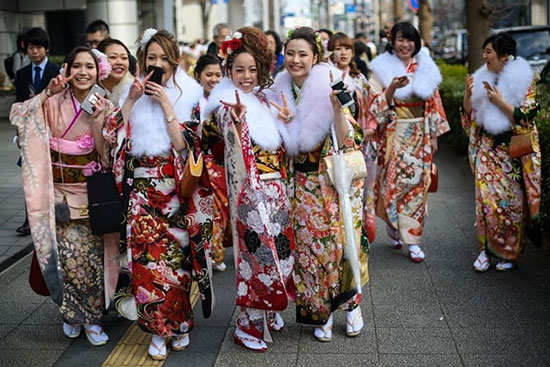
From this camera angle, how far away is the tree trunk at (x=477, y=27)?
12898 millimetres

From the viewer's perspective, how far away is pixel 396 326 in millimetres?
4840

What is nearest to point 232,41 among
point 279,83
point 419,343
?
point 279,83

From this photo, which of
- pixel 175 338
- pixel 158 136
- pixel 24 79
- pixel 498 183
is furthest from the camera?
pixel 24 79

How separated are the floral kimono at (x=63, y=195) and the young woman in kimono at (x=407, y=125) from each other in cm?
267

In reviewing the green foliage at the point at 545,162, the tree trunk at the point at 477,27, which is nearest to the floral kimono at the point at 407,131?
the green foliage at the point at 545,162

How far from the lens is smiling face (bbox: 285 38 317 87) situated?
14.7 feet

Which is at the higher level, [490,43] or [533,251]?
[490,43]

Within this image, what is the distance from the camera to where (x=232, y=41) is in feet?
14.3

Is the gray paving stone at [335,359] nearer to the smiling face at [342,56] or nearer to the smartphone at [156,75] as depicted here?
the smartphone at [156,75]

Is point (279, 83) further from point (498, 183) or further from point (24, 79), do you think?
point (24, 79)

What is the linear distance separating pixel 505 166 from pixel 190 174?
9.15 feet

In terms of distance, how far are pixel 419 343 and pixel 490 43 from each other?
2640 mm

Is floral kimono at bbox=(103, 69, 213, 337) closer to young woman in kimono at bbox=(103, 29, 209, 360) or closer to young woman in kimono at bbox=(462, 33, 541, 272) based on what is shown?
young woman in kimono at bbox=(103, 29, 209, 360)

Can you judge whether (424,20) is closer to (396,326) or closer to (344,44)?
(344,44)
